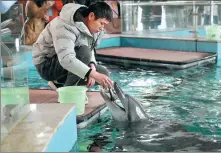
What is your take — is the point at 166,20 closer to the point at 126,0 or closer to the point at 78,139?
the point at 126,0

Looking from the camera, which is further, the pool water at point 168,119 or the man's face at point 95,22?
the man's face at point 95,22

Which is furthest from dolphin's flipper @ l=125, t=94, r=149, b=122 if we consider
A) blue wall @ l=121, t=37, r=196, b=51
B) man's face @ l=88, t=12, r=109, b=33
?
blue wall @ l=121, t=37, r=196, b=51

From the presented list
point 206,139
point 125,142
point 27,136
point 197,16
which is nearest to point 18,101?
point 27,136

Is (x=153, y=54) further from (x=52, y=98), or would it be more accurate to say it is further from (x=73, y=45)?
(x=73, y=45)

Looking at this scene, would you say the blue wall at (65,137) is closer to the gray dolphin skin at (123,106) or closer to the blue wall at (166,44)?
the gray dolphin skin at (123,106)

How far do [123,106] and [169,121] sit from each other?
0.48m

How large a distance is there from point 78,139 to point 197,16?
6.73 metres

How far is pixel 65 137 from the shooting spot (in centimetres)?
288

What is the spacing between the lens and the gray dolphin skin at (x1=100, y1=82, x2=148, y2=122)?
12.1 ft

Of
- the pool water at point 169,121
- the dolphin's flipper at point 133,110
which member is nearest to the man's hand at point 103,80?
the dolphin's flipper at point 133,110

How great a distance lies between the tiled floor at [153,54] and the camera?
7650 millimetres

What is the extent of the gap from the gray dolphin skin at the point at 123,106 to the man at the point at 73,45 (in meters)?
0.19

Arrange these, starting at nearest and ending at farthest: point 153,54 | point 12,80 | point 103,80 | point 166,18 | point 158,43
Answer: point 12,80 → point 103,80 → point 153,54 → point 158,43 → point 166,18

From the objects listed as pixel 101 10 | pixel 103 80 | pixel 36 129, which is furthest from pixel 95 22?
pixel 36 129
